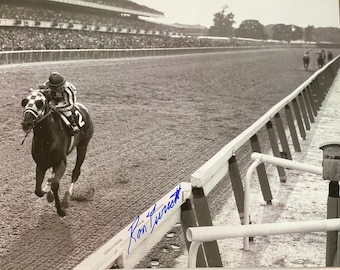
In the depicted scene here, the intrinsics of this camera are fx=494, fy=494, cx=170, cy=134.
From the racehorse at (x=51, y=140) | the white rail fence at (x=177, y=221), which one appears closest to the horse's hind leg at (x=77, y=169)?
the racehorse at (x=51, y=140)

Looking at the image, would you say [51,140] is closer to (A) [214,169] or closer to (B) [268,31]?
(A) [214,169]

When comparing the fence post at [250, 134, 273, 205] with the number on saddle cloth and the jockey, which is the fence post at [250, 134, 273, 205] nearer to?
the number on saddle cloth

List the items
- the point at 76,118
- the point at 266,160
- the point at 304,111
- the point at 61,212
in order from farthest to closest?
the point at 304,111 → the point at 266,160 → the point at 76,118 → the point at 61,212

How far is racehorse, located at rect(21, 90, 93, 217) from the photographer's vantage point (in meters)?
2.44

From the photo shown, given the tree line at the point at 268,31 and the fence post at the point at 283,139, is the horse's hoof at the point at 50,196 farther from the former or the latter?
the fence post at the point at 283,139

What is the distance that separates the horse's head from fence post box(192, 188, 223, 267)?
86cm

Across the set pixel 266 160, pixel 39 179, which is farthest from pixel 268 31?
pixel 39 179

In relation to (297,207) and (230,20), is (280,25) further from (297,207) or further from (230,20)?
(297,207)

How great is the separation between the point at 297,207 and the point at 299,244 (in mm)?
584
